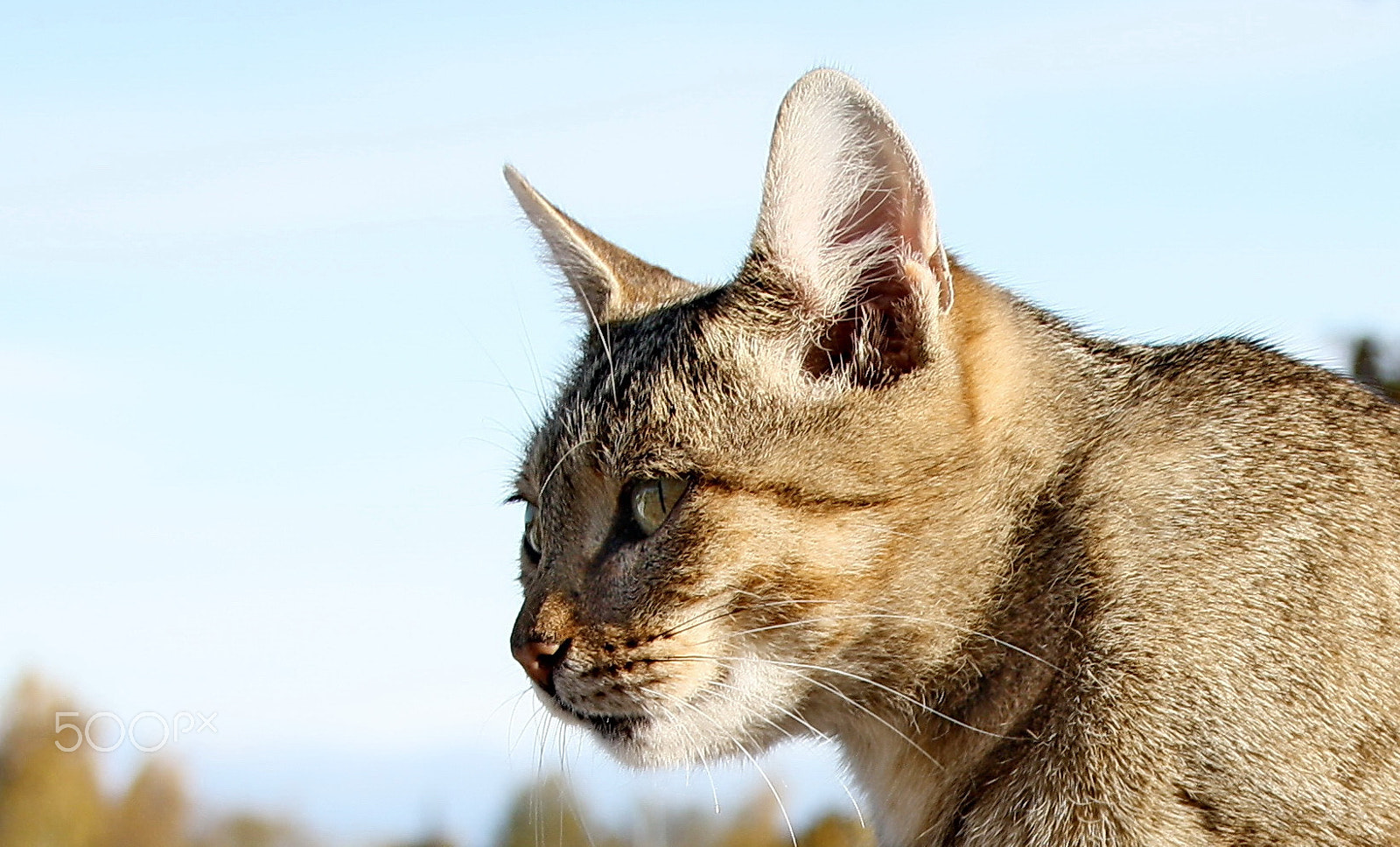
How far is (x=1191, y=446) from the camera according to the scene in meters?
3.75

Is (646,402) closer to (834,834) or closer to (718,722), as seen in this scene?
(718,722)

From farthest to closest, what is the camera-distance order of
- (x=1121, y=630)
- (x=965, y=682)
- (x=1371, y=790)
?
(x=965, y=682)
(x=1121, y=630)
(x=1371, y=790)

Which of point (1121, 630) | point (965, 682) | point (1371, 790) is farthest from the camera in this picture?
point (965, 682)

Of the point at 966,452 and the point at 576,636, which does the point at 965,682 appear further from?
the point at 576,636

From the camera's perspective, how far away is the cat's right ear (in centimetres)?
490

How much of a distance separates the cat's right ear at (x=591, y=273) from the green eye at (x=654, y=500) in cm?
99

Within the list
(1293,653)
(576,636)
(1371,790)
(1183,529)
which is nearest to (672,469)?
(576,636)

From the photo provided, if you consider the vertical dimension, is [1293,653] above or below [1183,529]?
below

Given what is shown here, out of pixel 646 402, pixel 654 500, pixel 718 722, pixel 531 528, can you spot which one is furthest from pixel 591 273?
pixel 718 722

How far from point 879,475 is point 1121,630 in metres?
0.69

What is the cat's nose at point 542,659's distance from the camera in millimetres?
3785

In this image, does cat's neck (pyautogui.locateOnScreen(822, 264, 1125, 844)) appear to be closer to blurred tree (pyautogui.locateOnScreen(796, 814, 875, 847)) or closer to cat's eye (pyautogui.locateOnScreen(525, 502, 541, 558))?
blurred tree (pyautogui.locateOnScreen(796, 814, 875, 847))

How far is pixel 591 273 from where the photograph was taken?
5000 millimetres

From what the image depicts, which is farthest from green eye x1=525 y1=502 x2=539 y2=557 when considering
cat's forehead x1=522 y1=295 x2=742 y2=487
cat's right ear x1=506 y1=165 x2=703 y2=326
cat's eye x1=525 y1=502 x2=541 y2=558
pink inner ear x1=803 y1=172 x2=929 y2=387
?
pink inner ear x1=803 y1=172 x2=929 y2=387
